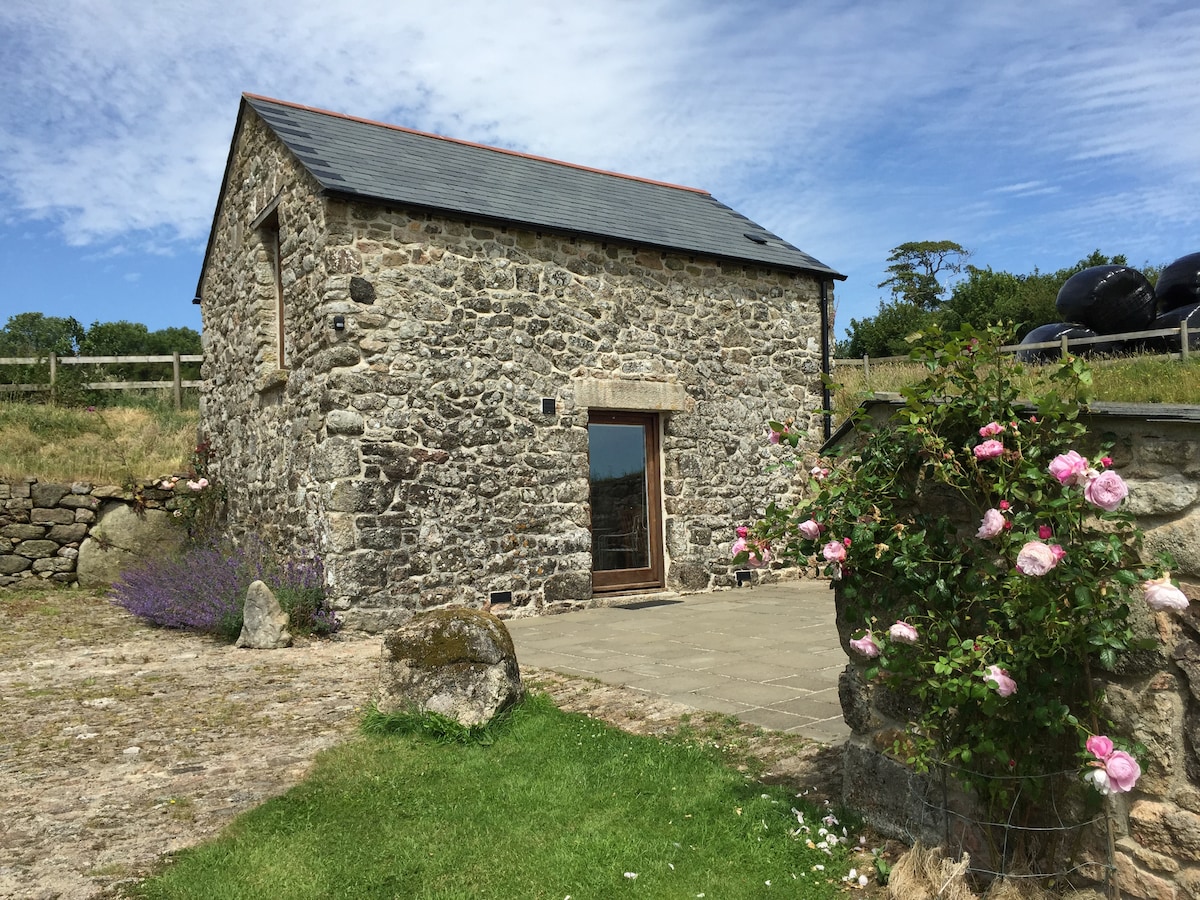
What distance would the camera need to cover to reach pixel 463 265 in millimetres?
8531

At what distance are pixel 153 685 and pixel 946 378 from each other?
549 cm

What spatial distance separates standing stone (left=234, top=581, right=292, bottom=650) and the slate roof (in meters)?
3.62

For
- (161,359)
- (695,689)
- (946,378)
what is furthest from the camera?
(161,359)

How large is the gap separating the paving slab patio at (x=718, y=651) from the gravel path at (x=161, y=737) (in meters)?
0.29

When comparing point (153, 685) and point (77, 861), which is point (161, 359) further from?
point (77, 861)

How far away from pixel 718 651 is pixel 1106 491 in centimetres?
436

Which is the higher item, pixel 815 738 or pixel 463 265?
pixel 463 265

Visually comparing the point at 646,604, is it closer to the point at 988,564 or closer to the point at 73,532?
the point at 988,564

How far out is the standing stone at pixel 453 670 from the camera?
14.9ft

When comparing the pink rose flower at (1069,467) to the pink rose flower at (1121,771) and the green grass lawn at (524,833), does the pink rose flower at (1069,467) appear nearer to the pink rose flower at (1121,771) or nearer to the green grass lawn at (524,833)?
the pink rose flower at (1121,771)

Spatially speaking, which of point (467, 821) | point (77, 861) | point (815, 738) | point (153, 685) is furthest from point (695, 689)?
point (153, 685)

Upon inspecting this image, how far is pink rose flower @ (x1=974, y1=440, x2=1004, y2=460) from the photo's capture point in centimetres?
246

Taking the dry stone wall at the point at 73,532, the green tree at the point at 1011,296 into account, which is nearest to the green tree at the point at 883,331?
the green tree at the point at 1011,296

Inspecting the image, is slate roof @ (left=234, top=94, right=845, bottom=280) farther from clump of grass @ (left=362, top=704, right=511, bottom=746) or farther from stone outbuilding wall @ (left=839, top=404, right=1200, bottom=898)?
stone outbuilding wall @ (left=839, top=404, right=1200, bottom=898)
